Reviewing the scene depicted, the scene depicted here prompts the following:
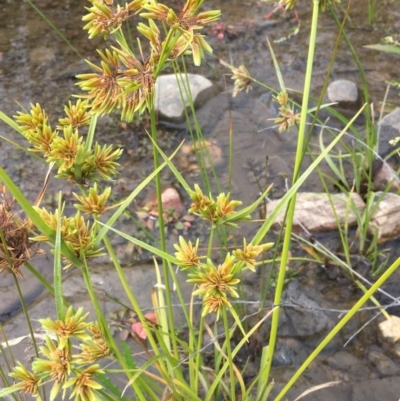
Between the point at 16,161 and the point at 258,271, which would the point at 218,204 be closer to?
the point at 258,271

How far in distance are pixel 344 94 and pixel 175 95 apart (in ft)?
3.55

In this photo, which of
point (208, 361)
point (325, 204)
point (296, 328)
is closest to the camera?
point (208, 361)

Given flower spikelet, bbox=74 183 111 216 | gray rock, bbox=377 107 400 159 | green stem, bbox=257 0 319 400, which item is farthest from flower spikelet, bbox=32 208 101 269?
gray rock, bbox=377 107 400 159

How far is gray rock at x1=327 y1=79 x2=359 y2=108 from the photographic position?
2.86 metres

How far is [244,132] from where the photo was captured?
9.17 ft

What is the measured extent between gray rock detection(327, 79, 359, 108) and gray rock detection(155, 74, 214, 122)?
0.79m

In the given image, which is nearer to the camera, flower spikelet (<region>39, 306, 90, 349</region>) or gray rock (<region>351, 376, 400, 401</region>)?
flower spikelet (<region>39, 306, 90, 349</region>)

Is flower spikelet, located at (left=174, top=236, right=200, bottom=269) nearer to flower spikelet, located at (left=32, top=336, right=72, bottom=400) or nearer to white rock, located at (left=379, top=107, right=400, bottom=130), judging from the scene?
flower spikelet, located at (left=32, top=336, right=72, bottom=400)

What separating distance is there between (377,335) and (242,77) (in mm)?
1101

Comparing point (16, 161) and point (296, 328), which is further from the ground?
point (16, 161)

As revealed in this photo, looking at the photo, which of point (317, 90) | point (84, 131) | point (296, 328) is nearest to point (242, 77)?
point (296, 328)

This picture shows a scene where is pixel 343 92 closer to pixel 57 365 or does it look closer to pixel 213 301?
pixel 213 301

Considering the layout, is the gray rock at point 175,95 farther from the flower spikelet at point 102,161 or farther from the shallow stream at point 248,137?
the flower spikelet at point 102,161

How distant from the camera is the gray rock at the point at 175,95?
2.79m
